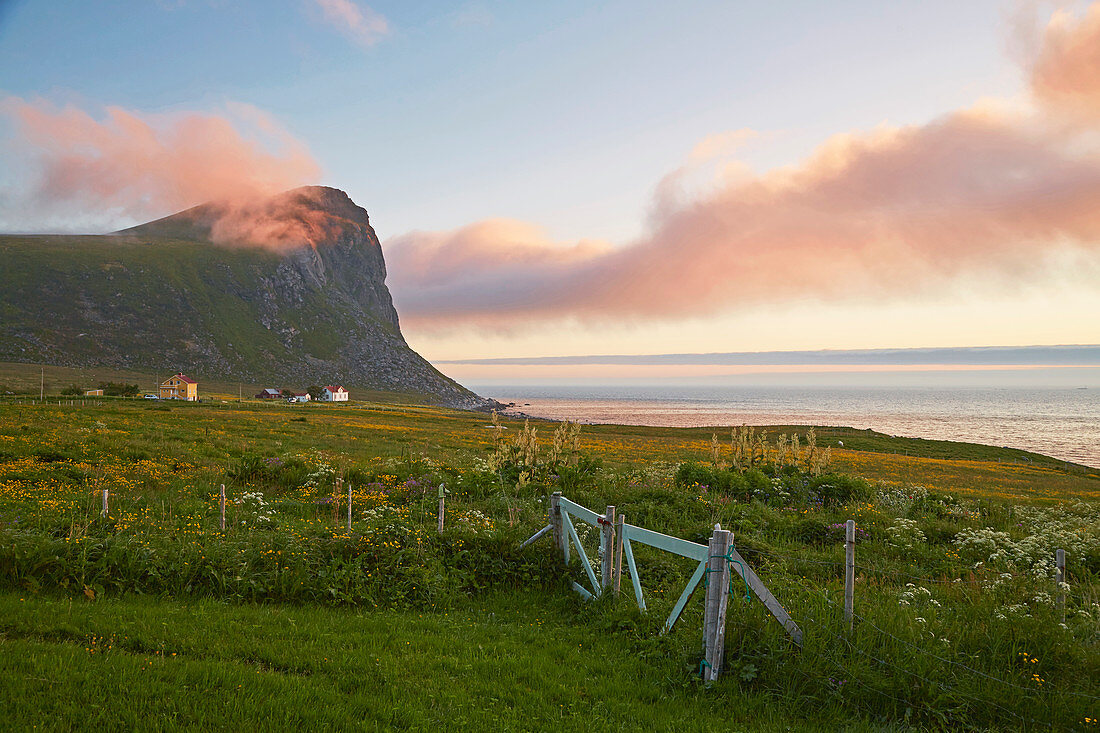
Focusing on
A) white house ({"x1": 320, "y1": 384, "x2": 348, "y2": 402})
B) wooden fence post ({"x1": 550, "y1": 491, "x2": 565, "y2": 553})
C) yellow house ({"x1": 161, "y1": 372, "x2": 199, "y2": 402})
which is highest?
wooden fence post ({"x1": 550, "y1": 491, "x2": 565, "y2": 553})

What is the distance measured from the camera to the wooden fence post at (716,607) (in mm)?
6359

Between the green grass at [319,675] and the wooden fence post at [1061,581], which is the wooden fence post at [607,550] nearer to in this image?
the green grass at [319,675]

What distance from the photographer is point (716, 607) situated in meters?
6.39

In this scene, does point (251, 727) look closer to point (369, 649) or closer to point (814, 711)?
point (369, 649)

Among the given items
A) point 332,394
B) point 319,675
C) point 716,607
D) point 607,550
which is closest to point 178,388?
point 332,394

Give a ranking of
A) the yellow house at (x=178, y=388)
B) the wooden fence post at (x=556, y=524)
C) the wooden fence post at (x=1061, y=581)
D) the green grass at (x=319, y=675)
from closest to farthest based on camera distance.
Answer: the green grass at (x=319, y=675)
the wooden fence post at (x=1061, y=581)
the wooden fence post at (x=556, y=524)
the yellow house at (x=178, y=388)

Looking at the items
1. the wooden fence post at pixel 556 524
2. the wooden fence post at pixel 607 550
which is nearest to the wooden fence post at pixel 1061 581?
the wooden fence post at pixel 607 550

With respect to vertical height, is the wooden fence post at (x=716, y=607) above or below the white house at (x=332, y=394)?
above

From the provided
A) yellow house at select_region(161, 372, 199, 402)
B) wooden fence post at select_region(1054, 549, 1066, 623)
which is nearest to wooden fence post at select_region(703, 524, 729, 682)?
wooden fence post at select_region(1054, 549, 1066, 623)

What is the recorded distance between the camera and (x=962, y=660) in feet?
19.9

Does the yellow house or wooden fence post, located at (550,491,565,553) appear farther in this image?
the yellow house

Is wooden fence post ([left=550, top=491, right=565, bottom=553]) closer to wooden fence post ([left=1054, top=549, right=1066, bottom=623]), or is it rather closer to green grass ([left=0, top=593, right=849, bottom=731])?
green grass ([left=0, top=593, right=849, bottom=731])

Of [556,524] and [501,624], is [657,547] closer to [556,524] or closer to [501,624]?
[501,624]

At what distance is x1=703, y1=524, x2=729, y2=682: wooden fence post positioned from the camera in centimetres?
636
